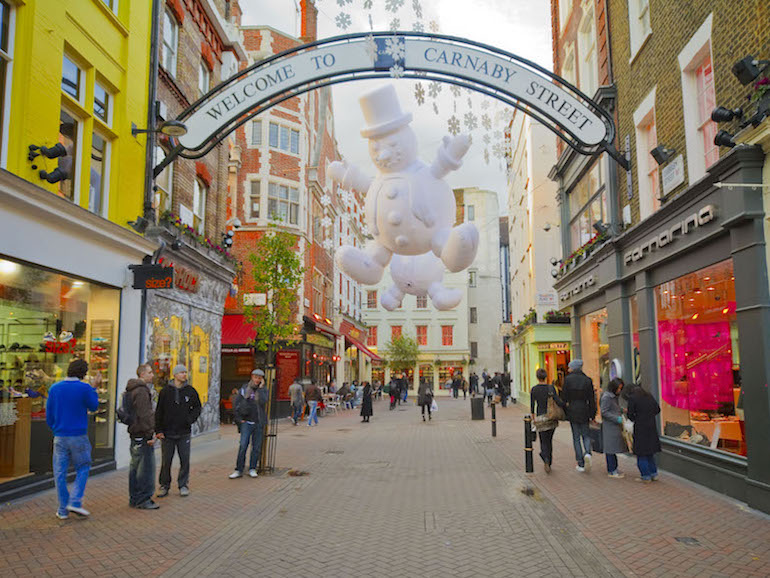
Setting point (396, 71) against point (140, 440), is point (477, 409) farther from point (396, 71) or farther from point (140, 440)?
point (140, 440)

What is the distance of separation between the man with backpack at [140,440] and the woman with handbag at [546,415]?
6171 millimetres

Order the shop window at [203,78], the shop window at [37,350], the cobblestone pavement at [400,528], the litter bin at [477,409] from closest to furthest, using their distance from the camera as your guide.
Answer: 1. the cobblestone pavement at [400,528]
2. the shop window at [37,350]
3. the shop window at [203,78]
4. the litter bin at [477,409]

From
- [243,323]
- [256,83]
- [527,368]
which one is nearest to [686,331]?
[256,83]

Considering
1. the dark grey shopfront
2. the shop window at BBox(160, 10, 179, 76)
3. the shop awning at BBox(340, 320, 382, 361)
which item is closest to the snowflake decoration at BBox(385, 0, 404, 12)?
the dark grey shopfront

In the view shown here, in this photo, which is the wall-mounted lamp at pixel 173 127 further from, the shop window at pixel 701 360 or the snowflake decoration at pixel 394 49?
the shop window at pixel 701 360

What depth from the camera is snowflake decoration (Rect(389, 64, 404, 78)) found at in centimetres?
1068

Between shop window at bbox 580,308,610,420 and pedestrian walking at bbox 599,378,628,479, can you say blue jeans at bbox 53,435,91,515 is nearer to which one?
pedestrian walking at bbox 599,378,628,479

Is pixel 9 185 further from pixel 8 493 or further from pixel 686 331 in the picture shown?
pixel 686 331

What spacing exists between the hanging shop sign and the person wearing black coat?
2.53 metres

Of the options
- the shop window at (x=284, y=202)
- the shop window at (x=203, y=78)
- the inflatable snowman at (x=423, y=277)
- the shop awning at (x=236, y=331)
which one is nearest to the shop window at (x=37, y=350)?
the inflatable snowman at (x=423, y=277)

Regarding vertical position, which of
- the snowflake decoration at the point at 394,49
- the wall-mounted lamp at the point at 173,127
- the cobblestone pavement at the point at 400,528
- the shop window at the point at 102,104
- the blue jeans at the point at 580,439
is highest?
the snowflake decoration at the point at 394,49

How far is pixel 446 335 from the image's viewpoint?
56.7 m

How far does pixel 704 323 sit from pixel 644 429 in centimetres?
193

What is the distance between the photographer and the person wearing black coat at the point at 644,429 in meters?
9.41
